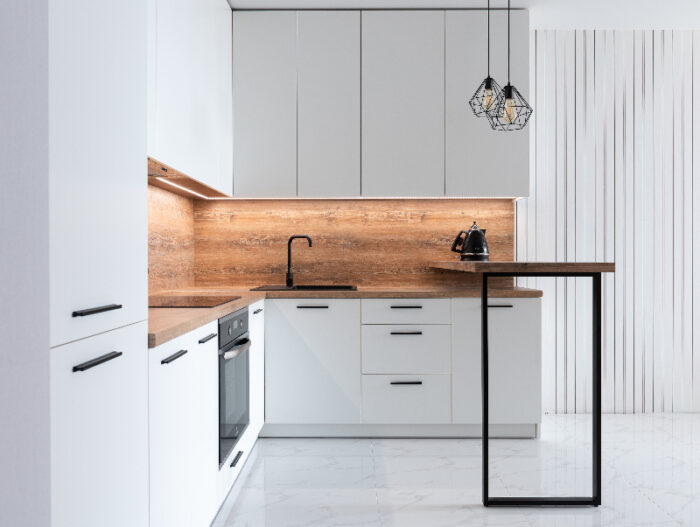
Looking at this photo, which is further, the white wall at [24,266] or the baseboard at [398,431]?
the baseboard at [398,431]

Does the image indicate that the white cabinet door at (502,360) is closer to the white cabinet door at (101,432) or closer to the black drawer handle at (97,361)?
the white cabinet door at (101,432)

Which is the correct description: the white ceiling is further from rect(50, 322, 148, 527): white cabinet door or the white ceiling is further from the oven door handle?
rect(50, 322, 148, 527): white cabinet door

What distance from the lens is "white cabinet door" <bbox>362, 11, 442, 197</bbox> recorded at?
3449mm

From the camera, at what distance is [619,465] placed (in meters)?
2.85

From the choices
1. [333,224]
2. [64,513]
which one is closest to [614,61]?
[333,224]

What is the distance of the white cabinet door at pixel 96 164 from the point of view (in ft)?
3.30

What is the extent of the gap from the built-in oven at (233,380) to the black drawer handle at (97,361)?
3.19 feet

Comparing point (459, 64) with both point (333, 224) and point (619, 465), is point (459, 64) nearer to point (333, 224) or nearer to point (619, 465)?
point (333, 224)

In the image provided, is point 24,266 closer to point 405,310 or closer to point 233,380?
point 233,380

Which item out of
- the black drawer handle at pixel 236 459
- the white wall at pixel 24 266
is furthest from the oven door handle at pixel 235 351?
the white wall at pixel 24 266

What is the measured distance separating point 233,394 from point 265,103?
1899 millimetres

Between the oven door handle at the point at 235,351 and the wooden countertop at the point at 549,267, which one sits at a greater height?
the wooden countertop at the point at 549,267

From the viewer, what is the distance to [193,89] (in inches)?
103

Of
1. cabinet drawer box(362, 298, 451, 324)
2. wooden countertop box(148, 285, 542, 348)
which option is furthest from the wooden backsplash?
cabinet drawer box(362, 298, 451, 324)
